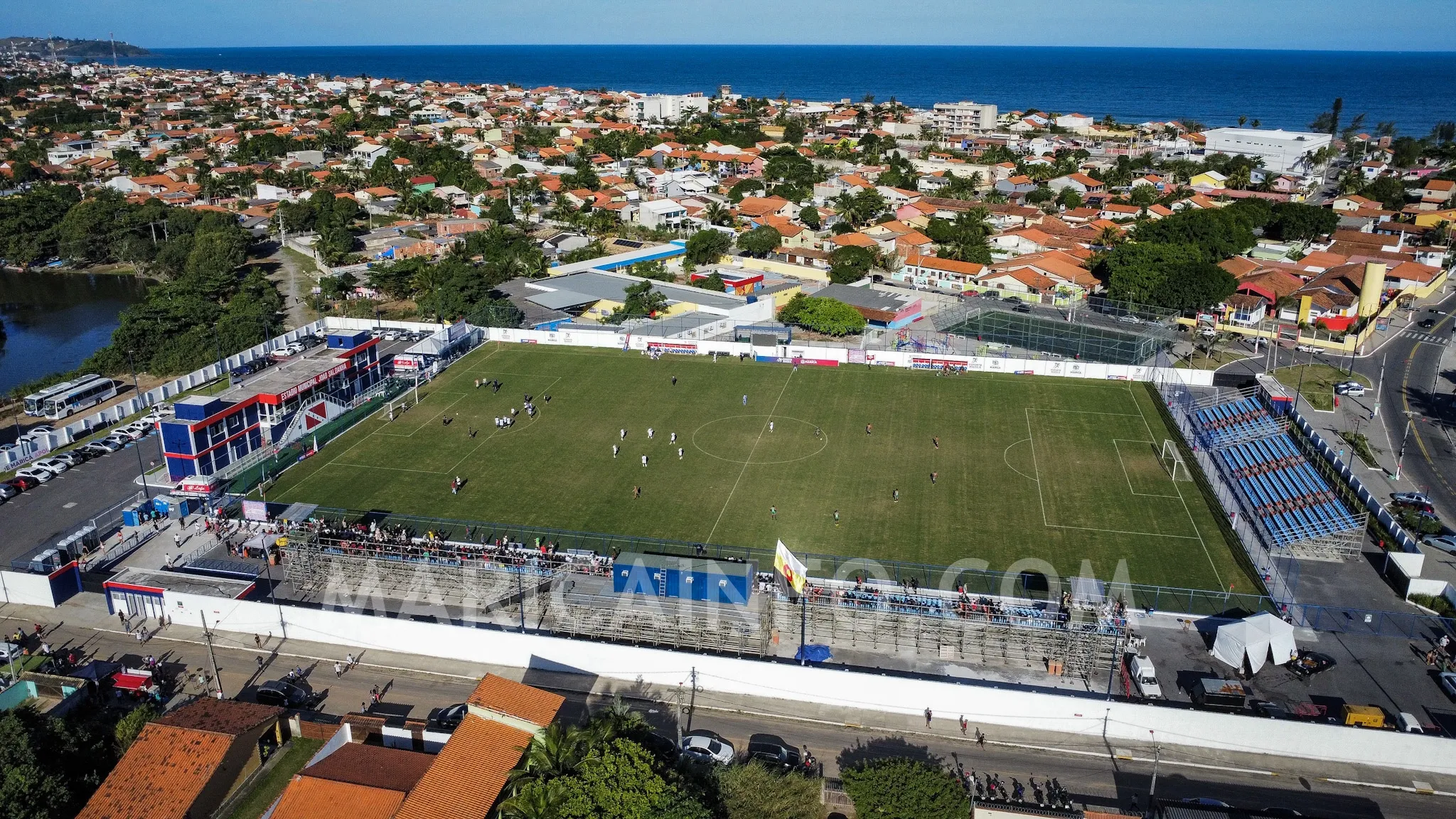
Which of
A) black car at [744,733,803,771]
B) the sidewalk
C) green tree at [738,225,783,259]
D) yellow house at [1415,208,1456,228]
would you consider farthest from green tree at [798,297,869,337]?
yellow house at [1415,208,1456,228]

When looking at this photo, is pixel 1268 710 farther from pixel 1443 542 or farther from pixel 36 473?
pixel 36 473

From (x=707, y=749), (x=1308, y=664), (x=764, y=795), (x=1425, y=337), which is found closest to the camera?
(x=764, y=795)

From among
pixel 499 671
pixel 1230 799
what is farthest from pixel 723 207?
pixel 1230 799

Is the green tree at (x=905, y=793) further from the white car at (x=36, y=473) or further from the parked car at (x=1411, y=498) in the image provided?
the white car at (x=36, y=473)

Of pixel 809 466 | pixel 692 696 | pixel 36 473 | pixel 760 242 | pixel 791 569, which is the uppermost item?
pixel 760 242

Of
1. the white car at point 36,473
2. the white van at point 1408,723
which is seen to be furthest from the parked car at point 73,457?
the white van at point 1408,723

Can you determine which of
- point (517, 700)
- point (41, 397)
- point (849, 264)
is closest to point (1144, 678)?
point (517, 700)

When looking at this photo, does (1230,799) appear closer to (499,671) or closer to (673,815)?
(673,815)
